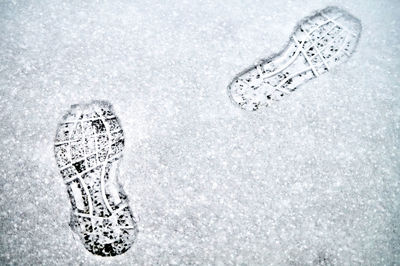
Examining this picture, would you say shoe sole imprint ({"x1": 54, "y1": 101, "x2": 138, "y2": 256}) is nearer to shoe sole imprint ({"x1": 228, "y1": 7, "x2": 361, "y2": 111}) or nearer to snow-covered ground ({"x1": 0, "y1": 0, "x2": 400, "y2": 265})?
snow-covered ground ({"x1": 0, "y1": 0, "x2": 400, "y2": 265})

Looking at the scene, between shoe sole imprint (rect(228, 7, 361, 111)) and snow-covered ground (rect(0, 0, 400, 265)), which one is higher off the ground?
shoe sole imprint (rect(228, 7, 361, 111))

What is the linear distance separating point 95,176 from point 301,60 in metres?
2.03

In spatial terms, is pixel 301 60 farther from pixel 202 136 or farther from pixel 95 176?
pixel 95 176

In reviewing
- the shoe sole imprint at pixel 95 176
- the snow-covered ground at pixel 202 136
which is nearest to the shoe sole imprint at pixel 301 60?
the snow-covered ground at pixel 202 136

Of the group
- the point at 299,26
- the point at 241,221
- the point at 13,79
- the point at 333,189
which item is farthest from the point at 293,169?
the point at 13,79

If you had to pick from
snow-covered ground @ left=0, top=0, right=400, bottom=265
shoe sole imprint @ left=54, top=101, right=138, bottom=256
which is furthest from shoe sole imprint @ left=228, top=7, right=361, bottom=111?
A: shoe sole imprint @ left=54, top=101, right=138, bottom=256

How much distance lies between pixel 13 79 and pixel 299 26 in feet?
8.44

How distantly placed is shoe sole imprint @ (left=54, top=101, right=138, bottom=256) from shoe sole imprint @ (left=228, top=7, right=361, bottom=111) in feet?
3.53

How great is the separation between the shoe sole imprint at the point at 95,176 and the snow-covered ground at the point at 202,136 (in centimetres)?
7

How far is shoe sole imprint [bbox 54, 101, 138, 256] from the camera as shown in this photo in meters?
1.89

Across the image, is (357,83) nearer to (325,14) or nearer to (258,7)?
(325,14)

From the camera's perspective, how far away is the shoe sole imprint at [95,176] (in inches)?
74.2

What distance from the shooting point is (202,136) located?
213 cm

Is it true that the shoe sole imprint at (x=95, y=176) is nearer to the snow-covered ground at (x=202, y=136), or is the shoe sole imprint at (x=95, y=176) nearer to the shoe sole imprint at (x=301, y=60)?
the snow-covered ground at (x=202, y=136)
